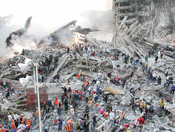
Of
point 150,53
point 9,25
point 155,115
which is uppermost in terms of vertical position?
point 9,25

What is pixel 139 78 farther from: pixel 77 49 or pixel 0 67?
pixel 0 67

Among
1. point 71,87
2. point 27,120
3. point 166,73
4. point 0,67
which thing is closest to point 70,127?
point 27,120

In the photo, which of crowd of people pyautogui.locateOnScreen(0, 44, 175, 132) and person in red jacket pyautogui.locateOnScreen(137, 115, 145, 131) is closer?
person in red jacket pyautogui.locateOnScreen(137, 115, 145, 131)

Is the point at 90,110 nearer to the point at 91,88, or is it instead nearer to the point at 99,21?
the point at 91,88

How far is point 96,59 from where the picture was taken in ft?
67.3

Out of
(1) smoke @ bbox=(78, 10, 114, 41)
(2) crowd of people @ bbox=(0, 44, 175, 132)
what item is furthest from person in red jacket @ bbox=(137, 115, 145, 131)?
(1) smoke @ bbox=(78, 10, 114, 41)

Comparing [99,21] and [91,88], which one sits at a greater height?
[99,21]

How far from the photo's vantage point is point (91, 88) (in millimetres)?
16344

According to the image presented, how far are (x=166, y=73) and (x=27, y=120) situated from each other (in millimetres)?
12139

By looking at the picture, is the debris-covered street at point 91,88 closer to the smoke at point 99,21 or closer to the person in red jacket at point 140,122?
the person in red jacket at point 140,122

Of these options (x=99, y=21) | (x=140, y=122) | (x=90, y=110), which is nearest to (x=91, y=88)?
(x=90, y=110)

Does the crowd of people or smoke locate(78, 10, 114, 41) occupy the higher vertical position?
smoke locate(78, 10, 114, 41)

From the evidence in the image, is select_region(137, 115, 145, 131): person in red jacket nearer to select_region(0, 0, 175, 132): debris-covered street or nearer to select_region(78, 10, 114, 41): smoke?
select_region(0, 0, 175, 132): debris-covered street

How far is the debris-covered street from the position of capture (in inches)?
488
